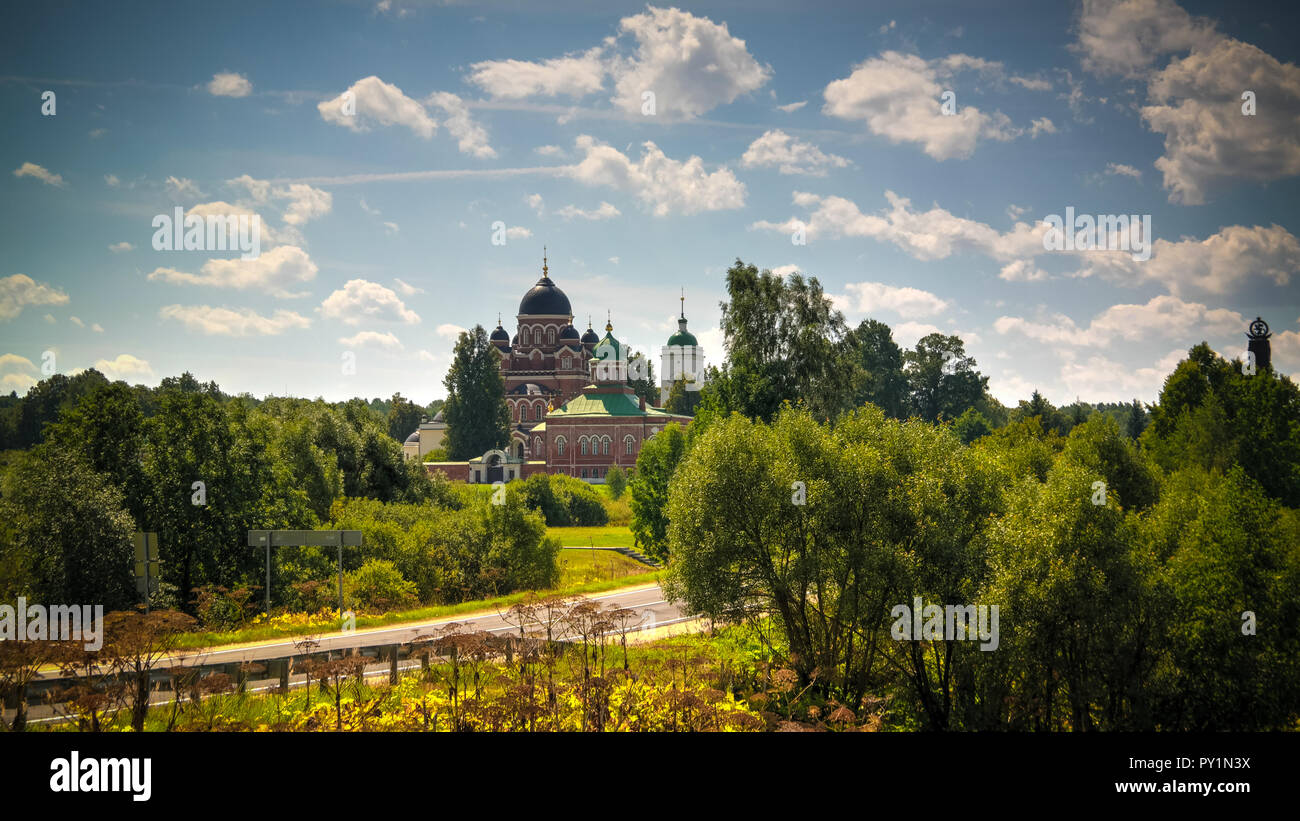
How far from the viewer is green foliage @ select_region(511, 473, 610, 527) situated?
60469mm

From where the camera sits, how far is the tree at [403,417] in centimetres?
11625

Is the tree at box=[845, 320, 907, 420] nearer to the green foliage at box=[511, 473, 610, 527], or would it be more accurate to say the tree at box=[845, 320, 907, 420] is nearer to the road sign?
the green foliage at box=[511, 473, 610, 527]

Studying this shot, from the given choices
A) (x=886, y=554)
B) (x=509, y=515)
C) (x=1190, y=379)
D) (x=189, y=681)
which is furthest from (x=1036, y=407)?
(x=189, y=681)

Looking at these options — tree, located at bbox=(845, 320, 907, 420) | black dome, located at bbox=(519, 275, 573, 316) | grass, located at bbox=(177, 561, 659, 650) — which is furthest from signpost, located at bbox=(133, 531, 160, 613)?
black dome, located at bbox=(519, 275, 573, 316)

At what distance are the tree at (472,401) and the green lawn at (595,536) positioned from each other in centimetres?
2908

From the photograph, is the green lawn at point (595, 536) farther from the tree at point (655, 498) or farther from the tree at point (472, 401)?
the tree at point (472, 401)

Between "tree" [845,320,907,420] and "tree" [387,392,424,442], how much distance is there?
6242 cm

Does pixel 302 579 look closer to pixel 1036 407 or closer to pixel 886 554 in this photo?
pixel 886 554

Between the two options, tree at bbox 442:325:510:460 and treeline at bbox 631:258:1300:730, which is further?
tree at bbox 442:325:510:460

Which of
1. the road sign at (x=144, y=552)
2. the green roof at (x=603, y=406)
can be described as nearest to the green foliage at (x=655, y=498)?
the road sign at (x=144, y=552)
